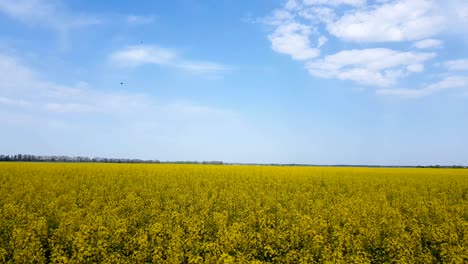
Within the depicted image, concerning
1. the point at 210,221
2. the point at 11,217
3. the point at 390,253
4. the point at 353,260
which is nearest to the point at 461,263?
the point at 390,253

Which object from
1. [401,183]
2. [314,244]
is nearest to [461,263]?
[314,244]

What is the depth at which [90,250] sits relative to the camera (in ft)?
28.1

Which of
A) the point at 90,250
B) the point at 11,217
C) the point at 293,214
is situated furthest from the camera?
the point at 293,214

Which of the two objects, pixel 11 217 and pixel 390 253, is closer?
pixel 390 253

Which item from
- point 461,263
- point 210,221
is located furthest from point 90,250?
point 461,263

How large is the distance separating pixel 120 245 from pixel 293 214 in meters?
6.72

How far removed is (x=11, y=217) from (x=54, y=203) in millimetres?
2047

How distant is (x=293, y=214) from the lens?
13641 mm

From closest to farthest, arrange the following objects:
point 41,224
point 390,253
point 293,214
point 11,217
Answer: point 390,253, point 41,224, point 11,217, point 293,214

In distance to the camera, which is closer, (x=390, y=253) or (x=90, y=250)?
(x=90, y=250)

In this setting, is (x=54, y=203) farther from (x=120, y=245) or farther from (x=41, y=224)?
(x=120, y=245)

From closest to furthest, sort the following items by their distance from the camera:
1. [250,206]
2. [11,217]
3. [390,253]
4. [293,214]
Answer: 1. [390,253]
2. [11,217]
3. [293,214]
4. [250,206]

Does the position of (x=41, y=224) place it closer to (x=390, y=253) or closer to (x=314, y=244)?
(x=314, y=244)

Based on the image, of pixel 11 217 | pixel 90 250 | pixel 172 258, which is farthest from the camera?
pixel 11 217
